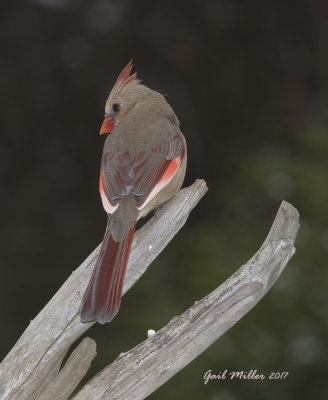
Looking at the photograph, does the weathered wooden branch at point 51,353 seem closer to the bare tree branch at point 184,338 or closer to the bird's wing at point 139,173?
the bare tree branch at point 184,338

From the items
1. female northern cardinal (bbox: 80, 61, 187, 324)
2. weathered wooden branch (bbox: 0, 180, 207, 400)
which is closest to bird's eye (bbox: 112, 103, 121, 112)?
female northern cardinal (bbox: 80, 61, 187, 324)

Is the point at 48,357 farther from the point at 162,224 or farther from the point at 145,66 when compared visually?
the point at 145,66

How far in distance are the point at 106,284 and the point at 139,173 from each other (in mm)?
649

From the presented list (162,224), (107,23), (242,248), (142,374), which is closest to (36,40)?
(107,23)

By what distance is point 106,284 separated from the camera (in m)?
3.20

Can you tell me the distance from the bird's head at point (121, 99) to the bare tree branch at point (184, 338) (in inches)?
50.2

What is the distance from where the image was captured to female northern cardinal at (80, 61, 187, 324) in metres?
3.20

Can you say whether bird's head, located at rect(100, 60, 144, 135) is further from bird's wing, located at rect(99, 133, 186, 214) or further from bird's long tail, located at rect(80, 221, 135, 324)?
bird's long tail, located at rect(80, 221, 135, 324)

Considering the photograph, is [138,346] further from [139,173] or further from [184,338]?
[139,173]

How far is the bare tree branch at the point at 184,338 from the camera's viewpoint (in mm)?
3117

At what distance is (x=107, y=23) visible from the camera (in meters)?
6.78
